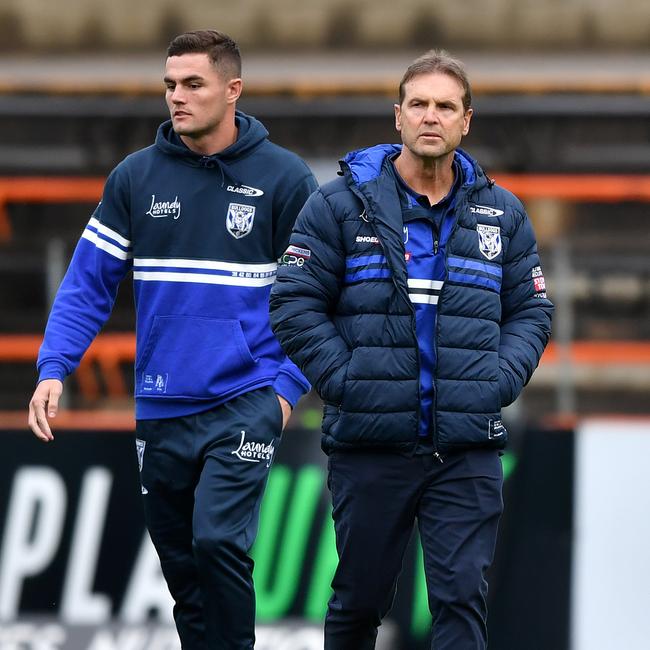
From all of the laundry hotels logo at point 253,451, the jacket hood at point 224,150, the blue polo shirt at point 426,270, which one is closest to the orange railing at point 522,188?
the jacket hood at point 224,150

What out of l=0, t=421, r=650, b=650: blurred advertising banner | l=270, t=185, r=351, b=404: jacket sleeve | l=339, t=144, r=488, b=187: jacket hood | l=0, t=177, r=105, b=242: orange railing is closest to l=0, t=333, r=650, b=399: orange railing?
l=0, t=177, r=105, b=242: orange railing

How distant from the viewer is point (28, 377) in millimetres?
9148

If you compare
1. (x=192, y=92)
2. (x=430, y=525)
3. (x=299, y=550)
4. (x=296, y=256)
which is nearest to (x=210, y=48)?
(x=192, y=92)

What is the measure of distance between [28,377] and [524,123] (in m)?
3.09

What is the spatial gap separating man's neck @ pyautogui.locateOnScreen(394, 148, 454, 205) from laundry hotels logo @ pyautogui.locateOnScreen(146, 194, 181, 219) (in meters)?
0.78

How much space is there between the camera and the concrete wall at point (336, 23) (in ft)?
31.0

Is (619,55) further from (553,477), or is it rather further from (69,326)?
(69,326)

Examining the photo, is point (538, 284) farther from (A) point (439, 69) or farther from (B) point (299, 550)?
(B) point (299, 550)

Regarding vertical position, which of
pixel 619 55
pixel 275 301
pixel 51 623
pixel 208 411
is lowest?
pixel 51 623

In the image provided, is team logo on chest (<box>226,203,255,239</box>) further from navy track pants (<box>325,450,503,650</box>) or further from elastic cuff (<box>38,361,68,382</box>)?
navy track pants (<box>325,450,503,650</box>)

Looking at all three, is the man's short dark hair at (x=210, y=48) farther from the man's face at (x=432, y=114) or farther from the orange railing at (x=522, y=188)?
the orange railing at (x=522, y=188)

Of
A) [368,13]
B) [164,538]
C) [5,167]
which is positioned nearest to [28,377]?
[5,167]

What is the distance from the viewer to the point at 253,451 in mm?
5047

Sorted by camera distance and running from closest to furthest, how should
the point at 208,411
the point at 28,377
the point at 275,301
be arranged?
the point at 275,301
the point at 208,411
the point at 28,377
